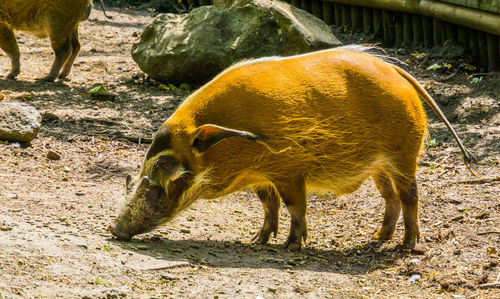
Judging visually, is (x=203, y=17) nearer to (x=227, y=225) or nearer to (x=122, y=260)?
(x=227, y=225)

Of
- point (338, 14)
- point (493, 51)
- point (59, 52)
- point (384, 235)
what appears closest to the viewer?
point (384, 235)

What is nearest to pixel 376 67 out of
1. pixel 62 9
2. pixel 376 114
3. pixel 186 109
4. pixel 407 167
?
pixel 376 114

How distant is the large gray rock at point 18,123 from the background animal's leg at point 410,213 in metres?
3.65

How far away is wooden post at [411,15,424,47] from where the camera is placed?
9.78 meters

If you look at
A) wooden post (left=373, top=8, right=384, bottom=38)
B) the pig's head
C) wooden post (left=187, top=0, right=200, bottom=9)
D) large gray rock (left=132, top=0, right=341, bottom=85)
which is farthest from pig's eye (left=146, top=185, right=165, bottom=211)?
wooden post (left=187, top=0, right=200, bottom=9)

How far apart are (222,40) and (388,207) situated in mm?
4102

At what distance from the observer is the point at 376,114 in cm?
478

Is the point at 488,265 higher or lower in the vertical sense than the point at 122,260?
lower

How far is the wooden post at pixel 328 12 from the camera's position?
37.3 ft

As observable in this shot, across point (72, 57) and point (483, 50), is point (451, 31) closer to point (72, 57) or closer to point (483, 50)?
point (483, 50)

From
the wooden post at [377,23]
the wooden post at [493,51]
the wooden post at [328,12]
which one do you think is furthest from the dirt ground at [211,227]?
the wooden post at [328,12]

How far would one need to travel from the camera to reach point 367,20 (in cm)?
1069

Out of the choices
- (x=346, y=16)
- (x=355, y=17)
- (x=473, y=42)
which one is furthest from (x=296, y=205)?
(x=346, y=16)

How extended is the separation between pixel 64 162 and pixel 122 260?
2.68m
